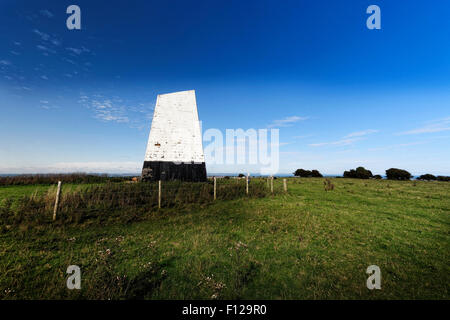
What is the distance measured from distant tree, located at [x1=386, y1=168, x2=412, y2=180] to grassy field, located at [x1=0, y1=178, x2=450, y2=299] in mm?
36903

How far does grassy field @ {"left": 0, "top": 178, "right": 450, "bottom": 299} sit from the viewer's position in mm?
4047

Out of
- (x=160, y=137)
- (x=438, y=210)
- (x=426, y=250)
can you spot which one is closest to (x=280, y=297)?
(x=426, y=250)

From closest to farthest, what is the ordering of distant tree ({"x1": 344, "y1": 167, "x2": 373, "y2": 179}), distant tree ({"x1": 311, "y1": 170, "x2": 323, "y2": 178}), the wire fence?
1. the wire fence
2. distant tree ({"x1": 344, "y1": 167, "x2": 373, "y2": 179})
3. distant tree ({"x1": 311, "y1": 170, "x2": 323, "y2": 178})

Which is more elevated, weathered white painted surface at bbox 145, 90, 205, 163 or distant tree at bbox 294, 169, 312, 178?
weathered white painted surface at bbox 145, 90, 205, 163

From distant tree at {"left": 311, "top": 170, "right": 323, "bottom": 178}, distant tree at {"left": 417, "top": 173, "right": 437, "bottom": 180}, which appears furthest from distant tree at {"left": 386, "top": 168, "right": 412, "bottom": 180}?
distant tree at {"left": 311, "top": 170, "right": 323, "bottom": 178}

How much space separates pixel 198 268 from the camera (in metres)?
4.88

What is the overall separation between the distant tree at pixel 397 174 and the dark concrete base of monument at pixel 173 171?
A: 41.6m

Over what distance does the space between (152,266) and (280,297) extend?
10.9 ft

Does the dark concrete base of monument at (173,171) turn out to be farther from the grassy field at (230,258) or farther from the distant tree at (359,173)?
the distant tree at (359,173)

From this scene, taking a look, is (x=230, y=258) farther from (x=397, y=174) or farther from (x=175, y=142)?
(x=397, y=174)

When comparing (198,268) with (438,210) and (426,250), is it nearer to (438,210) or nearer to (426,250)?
(426,250)

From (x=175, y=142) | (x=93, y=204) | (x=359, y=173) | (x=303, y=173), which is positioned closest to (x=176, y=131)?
(x=175, y=142)

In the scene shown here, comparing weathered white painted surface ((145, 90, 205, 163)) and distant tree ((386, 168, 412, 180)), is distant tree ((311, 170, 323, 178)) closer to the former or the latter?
distant tree ((386, 168, 412, 180))

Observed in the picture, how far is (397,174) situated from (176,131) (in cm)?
4473
